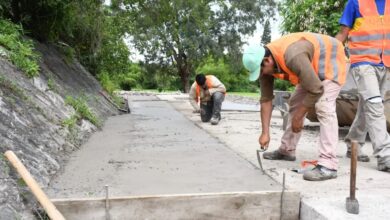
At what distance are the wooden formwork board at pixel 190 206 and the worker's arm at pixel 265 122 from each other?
1009 millimetres

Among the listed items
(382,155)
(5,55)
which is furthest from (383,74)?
(5,55)

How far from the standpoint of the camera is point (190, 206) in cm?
301

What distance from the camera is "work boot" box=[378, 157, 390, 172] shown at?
3.96 meters

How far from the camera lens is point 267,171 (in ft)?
12.9

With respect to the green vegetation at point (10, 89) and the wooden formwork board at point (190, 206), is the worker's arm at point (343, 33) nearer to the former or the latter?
the wooden formwork board at point (190, 206)

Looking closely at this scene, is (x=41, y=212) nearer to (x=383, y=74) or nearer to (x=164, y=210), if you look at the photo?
(x=164, y=210)

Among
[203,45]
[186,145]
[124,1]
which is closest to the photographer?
[186,145]

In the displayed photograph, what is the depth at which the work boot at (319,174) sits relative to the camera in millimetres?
3604

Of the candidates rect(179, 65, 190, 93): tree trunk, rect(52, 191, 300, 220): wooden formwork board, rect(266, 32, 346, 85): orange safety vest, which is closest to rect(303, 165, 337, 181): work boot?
rect(52, 191, 300, 220): wooden formwork board

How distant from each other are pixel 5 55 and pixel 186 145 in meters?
2.54

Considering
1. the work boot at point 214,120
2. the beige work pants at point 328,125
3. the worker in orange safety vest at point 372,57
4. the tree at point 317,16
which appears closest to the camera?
the beige work pants at point 328,125

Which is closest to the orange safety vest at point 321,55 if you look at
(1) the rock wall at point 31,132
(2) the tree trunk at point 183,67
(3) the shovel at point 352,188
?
(3) the shovel at point 352,188

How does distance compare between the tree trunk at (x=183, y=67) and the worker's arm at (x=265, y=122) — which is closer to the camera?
the worker's arm at (x=265, y=122)

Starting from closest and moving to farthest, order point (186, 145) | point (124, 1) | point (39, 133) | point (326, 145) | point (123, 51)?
point (326, 145) < point (39, 133) < point (186, 145) < point (124, 1) < point (123, 51)
